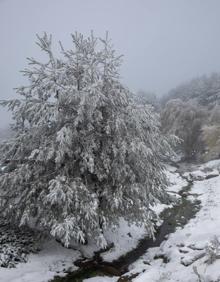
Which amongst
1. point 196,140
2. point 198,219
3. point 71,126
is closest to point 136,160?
point 71,126

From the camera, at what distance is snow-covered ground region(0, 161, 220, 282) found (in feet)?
30.1

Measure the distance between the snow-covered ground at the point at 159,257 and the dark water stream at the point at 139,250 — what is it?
0.34m

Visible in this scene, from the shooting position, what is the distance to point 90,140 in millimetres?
11508

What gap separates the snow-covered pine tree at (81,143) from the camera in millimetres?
11117

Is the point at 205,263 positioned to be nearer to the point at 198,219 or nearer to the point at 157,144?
the point at 157,144

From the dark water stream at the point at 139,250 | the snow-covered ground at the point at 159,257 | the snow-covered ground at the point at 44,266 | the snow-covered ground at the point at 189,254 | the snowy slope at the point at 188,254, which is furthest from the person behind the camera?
the dark water stream at the point at 139,250

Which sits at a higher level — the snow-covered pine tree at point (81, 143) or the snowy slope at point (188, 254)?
the snow-covered pine tree at point (81, 143)

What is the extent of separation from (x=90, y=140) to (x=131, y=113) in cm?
193

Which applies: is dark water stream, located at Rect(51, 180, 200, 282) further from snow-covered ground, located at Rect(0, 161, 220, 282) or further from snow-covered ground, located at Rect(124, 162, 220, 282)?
snow-covered ground, located at Rect(124, 162, 220, 282)

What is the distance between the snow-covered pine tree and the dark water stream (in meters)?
1.28

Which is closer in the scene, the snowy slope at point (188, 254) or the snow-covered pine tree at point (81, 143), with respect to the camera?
the snowy slope at point (188, 254)

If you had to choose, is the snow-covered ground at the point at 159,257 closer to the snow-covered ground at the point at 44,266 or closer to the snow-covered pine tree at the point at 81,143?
the snow-covered ground at the point at 44,266

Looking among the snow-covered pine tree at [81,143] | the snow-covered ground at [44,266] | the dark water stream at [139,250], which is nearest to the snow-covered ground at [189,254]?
the dark water stream at [139,250]

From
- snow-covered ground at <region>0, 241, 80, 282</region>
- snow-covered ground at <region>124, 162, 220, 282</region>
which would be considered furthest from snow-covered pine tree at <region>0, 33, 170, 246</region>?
snow-covered ground at <region>124, 162, 220, 282</region>
